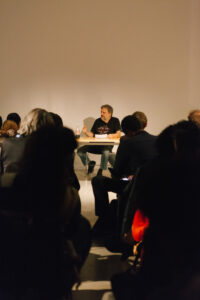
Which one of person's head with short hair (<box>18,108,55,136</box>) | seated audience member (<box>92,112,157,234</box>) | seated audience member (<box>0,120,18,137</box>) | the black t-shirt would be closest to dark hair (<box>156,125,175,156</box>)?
seated audience member (<box>92,112,157,234</box>)

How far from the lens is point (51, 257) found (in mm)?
1472

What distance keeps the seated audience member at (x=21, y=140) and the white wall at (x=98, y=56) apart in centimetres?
345

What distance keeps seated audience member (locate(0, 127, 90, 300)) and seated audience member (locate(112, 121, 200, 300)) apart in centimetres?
38

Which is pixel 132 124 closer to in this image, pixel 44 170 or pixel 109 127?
pixel 44 170

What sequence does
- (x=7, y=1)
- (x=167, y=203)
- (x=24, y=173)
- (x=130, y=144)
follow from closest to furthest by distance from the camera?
(x=167, y=203)
(x=24, y=173)
(x=130, y=144)
(x=7, y=1)

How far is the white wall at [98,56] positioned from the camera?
590cm

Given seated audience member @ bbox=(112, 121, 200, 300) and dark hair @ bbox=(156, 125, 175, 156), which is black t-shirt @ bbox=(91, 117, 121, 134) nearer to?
dark hair @ bbox=(156, 125, 175, 156)

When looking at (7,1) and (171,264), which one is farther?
(7,1)

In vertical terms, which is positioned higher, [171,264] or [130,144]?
[130,144]

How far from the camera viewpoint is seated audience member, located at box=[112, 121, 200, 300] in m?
1.22

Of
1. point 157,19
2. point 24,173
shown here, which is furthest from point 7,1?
point 24,173

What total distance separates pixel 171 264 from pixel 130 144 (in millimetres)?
1475

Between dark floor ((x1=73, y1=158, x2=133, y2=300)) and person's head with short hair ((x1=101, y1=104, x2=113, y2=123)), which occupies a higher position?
person's head with short hair ((x1=101, y1=104, x2=113, y2=123))

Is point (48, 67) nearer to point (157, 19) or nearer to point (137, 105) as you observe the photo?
point (137, 105)
